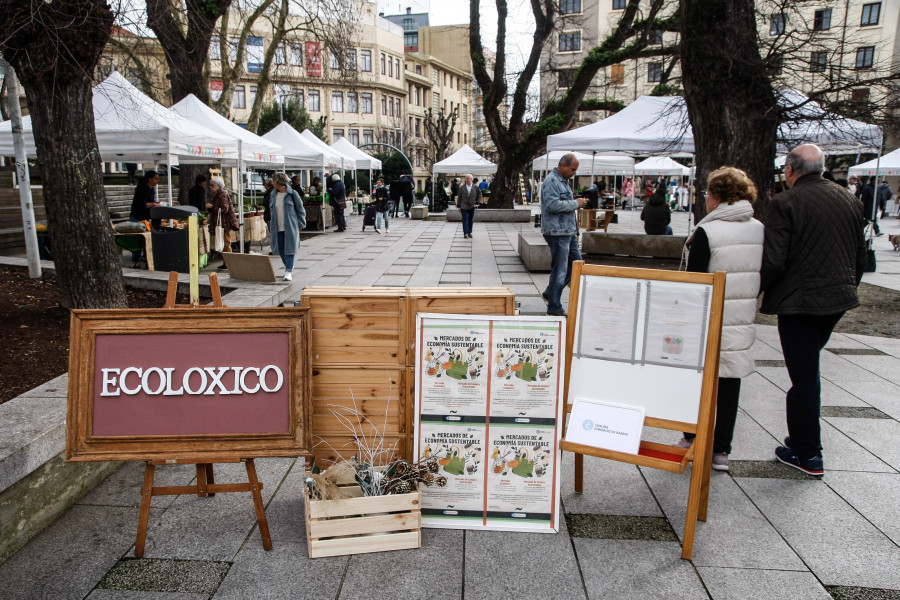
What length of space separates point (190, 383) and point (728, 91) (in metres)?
7.72

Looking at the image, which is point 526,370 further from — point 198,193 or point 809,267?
point 198,193

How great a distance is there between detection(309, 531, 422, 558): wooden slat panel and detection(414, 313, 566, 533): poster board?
169mm

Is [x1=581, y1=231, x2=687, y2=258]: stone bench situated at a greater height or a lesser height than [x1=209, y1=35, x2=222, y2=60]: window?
lesser

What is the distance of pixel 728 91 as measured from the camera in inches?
330

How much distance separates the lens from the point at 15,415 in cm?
366

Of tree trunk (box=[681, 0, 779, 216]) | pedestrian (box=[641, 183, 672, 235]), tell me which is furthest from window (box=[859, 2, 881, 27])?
tree trunk (box=[681, 0, 779, 216])

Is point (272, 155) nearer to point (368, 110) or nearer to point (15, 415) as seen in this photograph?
point (15, 415)

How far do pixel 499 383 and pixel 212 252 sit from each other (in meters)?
11.8

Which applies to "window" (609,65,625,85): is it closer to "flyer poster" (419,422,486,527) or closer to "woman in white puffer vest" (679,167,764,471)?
"woman in white puffer vest" (679,167,764,471)

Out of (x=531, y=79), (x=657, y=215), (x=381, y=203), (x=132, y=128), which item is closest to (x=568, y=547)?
(x=132, y=128)

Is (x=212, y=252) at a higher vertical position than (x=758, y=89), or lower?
lower

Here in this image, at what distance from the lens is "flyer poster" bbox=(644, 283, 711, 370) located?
10.6 ft

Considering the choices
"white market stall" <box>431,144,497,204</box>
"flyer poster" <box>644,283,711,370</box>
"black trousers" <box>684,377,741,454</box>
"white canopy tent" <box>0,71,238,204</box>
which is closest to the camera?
"flyer poster" <box>644,283,711,370</box>

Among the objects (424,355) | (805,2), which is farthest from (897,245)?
(424,355)
